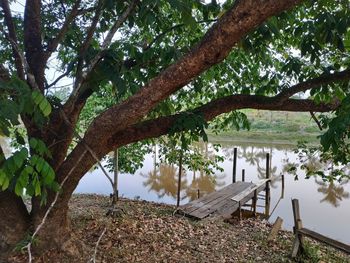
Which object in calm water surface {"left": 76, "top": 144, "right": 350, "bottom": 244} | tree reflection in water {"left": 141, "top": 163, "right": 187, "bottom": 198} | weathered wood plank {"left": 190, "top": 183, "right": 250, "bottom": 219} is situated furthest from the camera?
tree reflection in water {"left": 141, "top": 163, "right": 187, "bottom": 198}

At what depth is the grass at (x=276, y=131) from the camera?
2875cm

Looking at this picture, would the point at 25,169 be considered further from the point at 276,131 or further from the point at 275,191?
the point at 276,131

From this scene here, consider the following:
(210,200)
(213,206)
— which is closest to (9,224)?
(213,206)

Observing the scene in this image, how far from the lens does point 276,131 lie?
3133 centimetres

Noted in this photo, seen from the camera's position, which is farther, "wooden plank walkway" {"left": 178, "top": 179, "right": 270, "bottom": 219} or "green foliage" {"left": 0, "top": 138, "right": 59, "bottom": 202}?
"wooden plank walkway" {"left": 178, "top": 179, "right": 270, "bottom": 219}

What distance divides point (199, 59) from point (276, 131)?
29.9 m

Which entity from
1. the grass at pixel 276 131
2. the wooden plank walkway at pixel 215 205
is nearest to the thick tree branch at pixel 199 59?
the wooden plank walkway at pixel 215 205

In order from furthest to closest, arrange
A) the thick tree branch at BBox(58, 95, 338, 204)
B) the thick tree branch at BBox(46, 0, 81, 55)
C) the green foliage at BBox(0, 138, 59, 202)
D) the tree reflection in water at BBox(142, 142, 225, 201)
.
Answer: the tree reflection in water at BBox(142, 142, 225, 201) < the thick tree branch at BBox(46, 0, 81, 55) < the thick tree branch at BBox(58, 95, 338, 204) < the green foliage at BBox(0, 138, 59, 202)

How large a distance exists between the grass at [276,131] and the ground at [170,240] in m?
20.2

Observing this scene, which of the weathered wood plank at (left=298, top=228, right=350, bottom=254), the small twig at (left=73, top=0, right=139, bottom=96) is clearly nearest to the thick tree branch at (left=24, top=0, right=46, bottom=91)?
the small twig at (left=73, top=0, right=139, bottom=96)

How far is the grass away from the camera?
28.7 meters

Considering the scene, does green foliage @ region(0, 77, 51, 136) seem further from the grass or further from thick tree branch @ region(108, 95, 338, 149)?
the grass

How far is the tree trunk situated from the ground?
0.15 meters

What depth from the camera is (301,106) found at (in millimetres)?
3955
